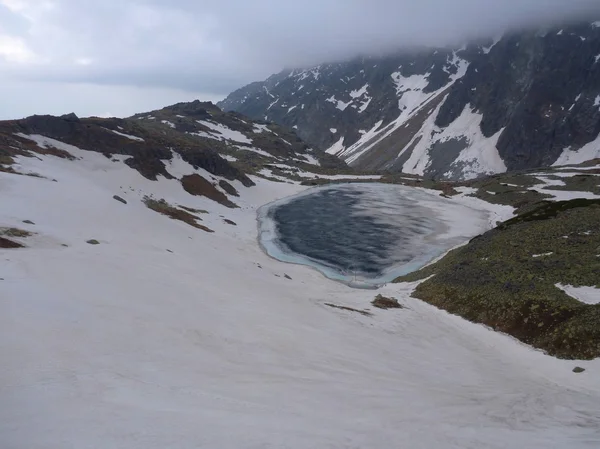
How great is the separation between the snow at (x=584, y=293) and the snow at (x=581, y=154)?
17181 cm

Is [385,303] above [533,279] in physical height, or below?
below

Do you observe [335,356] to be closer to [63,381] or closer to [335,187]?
[63,381]

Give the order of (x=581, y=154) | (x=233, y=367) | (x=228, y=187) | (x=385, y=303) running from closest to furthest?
(x=233, y=367) < (x=385, y=303) < (x=228, y=187) < (x=581, y=154)

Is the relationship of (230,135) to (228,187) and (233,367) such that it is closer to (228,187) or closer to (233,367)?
(228,187)

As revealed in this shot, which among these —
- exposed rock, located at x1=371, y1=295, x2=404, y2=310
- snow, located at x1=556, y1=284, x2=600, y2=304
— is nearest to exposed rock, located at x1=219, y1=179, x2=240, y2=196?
exposed rock, located at x1=371, y1=295, x2=404, y2=310

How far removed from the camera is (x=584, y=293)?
2603 centimetres

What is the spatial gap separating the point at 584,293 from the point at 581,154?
183 m

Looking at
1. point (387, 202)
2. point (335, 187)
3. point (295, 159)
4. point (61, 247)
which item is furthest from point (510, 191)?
point (295, 159)

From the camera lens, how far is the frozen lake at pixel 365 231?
4919 centimetres

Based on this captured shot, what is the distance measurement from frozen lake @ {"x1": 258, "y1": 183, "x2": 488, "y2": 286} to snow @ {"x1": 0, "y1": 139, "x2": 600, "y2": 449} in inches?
672

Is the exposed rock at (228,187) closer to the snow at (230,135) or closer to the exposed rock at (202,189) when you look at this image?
the exposed rock at (202,189)

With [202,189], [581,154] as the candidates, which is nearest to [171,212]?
[202,189]

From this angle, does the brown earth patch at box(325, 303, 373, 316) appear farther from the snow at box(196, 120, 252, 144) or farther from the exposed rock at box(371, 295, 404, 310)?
the snow at box(196, 120, 252, 144)

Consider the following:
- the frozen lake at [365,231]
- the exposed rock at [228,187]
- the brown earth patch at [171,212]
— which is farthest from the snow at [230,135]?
the brown earth patch at [171,212]
